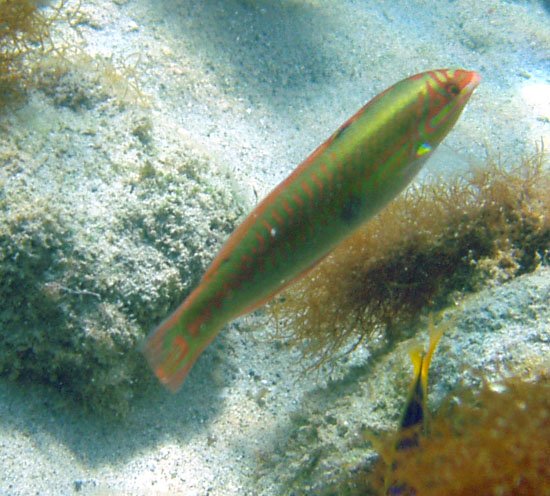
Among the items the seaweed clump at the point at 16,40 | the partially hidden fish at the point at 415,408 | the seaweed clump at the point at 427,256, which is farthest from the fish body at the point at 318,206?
the seaweed clump at the point at 16,40

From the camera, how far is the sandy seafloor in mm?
2398

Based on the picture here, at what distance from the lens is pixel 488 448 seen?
1707mm

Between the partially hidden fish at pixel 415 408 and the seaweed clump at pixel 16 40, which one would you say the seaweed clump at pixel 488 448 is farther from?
the seaweed clump at pixel 16 40

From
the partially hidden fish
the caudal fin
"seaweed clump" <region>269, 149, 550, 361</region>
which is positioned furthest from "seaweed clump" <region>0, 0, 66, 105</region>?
the partially hidden fish

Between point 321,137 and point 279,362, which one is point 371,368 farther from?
point 321,137

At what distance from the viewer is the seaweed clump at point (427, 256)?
285 cm

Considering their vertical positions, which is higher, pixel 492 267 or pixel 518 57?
pixel 492 267

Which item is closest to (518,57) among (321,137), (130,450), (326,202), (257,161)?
(321,137)

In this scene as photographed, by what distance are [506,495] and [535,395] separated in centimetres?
45

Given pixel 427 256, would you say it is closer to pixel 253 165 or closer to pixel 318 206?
pixel 318 206

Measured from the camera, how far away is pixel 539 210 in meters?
2.86

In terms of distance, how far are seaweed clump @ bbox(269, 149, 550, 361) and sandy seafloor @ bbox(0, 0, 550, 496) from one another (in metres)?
0.32

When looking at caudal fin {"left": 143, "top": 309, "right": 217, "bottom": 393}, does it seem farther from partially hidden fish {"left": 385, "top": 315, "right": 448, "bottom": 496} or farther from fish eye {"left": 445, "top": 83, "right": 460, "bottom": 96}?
fish eye {"left": 445, "top": 83, "right": 460, "bottom": 96}

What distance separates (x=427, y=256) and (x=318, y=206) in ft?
5.12
